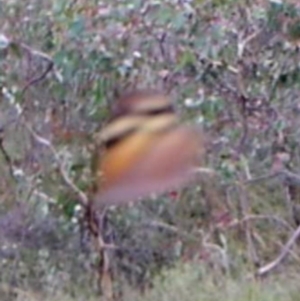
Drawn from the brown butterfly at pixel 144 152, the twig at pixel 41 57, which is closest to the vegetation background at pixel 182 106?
the twig at pixel 41 57

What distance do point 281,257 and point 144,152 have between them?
467cm

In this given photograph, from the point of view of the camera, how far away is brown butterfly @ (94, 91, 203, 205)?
780 millimetres

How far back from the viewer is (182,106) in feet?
15.2

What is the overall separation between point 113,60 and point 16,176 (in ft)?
3.48

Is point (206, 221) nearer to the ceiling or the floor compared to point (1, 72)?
nearer to the floor

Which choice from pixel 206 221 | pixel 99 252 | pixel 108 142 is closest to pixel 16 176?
pixel 99 252

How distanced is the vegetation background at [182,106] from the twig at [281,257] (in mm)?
19

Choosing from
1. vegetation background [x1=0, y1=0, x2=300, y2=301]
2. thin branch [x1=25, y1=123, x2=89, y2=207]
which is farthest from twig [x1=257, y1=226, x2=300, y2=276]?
thin branch [x1=25, y1=123, x2=89, y2=207]

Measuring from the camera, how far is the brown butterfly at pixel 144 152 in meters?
0.78

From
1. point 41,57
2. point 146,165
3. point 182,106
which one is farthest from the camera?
point 41,57

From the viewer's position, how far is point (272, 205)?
6.13m

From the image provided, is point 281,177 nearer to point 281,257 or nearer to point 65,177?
point 281,257

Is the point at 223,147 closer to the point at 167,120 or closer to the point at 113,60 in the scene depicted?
the point at 113,60

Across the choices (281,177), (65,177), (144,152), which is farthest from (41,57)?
(144,152)
